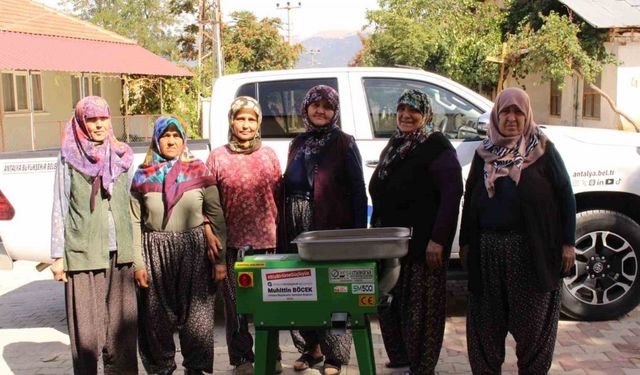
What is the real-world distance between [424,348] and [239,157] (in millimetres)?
1522

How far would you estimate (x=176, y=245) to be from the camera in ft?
12.5

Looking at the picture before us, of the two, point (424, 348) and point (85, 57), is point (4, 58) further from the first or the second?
point (424, 348)

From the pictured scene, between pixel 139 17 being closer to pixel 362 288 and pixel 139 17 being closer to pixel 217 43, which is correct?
pixel 217 43

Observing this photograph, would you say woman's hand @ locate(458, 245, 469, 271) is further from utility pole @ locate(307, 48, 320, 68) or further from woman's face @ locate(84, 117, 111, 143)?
utility pole @ locate(307, 48, 320, 68)

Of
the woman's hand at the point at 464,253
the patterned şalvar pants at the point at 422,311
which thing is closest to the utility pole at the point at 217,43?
the patterned şalvar pants at the point at 422,311

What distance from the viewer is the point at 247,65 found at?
34.7 meters

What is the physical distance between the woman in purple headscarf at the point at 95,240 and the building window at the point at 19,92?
1523cm

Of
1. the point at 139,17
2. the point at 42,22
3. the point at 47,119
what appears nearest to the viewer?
the point at 47,119

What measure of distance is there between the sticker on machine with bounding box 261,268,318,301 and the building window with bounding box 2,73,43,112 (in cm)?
1625

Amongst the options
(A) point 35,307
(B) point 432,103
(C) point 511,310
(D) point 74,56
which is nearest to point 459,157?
(B) point 432,103

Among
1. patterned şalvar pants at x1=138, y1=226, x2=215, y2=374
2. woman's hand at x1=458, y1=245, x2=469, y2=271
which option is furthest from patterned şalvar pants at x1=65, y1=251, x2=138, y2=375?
woman's hand at x1=458, y1=245, x2=469, y2=271

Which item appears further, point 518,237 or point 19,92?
point 19,92

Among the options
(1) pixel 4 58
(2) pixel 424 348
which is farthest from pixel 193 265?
(1) pixel 4 58

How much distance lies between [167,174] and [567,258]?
219 centimetres
